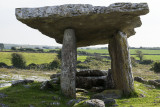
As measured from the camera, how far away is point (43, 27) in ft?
39.4

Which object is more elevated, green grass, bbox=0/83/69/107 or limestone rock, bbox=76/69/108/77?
limestone rock, bbox=76/69/108/77

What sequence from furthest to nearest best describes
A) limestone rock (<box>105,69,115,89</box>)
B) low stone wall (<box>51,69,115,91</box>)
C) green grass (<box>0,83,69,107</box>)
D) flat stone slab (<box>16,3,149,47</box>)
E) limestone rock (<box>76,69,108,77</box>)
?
limestone rock (<box>76,69,108,77</box>) → low stone wall (<box>51,69,115,91</box>) → limestone rock (<box>105,69,115,89</box>) → flat stone slab (<box>16,3,149,47</box>) → green grass (<box>0,83,69,107</box>)

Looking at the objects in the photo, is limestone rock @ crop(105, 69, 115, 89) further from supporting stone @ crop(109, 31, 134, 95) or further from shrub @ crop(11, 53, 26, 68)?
shrub @ crop(11, 53, 26, 68)

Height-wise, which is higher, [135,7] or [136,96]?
[135,7]

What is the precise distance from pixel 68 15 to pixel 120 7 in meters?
3.01

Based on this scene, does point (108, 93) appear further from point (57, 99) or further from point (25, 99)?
point (25, 99)

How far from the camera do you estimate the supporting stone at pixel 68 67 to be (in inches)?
426

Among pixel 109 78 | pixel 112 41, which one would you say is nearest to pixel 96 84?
pixel 109 78

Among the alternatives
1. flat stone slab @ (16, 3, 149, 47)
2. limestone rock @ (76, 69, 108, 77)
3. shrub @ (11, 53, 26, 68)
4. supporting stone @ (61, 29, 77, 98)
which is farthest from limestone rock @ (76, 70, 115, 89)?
shrub @ (11, 53, 26, 68)

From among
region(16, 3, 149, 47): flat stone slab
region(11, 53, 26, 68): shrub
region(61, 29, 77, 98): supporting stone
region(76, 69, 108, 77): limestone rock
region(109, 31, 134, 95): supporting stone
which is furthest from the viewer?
region(11, 53, 26, 68): shrub

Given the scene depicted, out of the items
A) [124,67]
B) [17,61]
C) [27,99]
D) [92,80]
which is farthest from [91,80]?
[17,61]

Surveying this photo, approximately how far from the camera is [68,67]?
1108 centimetres

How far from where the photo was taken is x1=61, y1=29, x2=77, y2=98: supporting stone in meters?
10.8

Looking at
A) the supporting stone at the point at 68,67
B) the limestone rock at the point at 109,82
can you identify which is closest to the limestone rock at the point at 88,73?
the limestone rock at the point at 109,82
